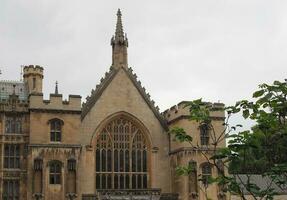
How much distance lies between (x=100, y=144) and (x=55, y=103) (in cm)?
462

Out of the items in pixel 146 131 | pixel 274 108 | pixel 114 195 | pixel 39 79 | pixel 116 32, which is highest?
pixel 116 32

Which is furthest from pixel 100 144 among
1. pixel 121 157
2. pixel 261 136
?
pixel 261 136

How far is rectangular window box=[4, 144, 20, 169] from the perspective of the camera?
3541cm

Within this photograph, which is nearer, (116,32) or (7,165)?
(7,165)

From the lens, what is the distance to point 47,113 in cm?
3619

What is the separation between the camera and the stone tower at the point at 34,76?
4200 centimetres

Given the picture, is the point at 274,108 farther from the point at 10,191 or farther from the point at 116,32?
the point at 116,32

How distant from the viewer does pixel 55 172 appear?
35.4 metres

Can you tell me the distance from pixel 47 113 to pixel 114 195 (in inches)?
288

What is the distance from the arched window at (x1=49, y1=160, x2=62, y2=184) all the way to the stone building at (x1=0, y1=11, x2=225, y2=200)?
0.07 meters

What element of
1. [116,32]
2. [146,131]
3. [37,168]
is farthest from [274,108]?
[116,32]

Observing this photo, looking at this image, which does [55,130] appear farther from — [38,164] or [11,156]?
[11,156]

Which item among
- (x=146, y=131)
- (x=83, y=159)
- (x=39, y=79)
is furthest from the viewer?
(x=39, y=79)

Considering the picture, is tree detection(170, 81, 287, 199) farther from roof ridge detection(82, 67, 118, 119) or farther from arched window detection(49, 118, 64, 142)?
roof ridge detection(82, 67, 118, 119)
